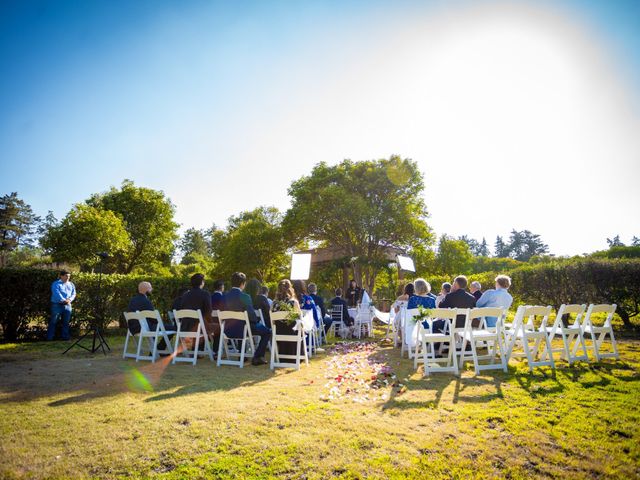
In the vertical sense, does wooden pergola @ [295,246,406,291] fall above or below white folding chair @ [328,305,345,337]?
above

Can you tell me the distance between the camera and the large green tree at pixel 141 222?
1154 inches

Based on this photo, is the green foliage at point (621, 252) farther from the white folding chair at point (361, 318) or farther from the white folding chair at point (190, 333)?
the white folding chair at point (190, 333)

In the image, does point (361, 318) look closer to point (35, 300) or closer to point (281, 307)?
point (281, 307)

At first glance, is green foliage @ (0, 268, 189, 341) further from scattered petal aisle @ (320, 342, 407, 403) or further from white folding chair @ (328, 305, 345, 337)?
scattered petal aisle @ (320, 342, 407, 403)

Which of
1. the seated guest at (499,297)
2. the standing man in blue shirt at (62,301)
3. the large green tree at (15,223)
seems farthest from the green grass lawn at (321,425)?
the large green tree at (15,223)

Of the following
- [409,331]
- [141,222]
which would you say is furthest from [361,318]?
[141,222]

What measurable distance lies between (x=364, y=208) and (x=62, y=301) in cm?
1324

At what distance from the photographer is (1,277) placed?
31.8 feet

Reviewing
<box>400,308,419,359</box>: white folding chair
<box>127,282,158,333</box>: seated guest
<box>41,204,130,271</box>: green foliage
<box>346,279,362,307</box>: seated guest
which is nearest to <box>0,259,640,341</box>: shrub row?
<box>127,282,158,333</box>: seated guest

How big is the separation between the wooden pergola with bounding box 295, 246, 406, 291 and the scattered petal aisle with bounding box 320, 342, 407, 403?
11522 mm

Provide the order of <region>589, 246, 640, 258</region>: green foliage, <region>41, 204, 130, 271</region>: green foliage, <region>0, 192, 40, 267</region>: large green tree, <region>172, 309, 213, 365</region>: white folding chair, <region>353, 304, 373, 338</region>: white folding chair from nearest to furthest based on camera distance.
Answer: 1. <region>172, 309, 213, 365</region>: white folding chair
2. <region>353, 304, 373, 338</region>: white folding chair
3. <region>41, 204, 130, 271</region>: green foliage
4. <region>589, 246, 640, 258</region>: green foliage
5. <region>0, 192, 40, 267</region>: large green tree

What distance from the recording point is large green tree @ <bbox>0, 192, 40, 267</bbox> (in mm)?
55531

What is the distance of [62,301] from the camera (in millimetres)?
9742

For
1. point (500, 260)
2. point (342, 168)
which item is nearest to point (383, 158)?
point (342, 168)
